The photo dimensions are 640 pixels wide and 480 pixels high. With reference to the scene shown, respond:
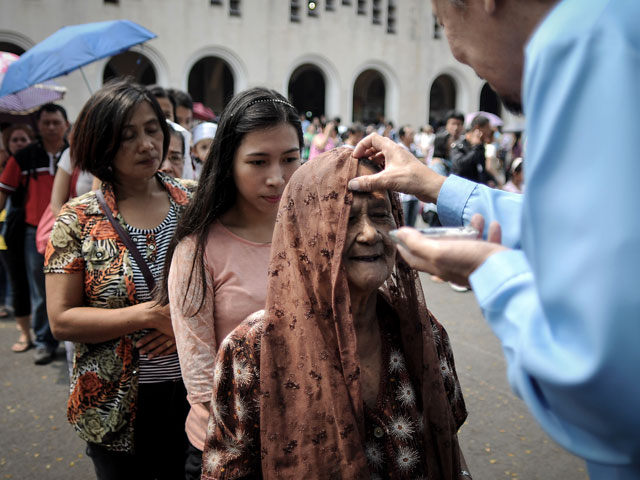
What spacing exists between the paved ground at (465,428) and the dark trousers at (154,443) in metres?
1.40

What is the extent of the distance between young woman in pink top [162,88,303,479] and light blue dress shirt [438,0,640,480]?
3.67ft

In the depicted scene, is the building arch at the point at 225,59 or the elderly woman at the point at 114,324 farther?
the building arch at the point at 225,59

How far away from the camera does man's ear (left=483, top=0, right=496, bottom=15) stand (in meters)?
0.93

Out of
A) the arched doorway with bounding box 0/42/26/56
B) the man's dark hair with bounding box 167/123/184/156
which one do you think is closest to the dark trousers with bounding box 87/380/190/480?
the man's dark hair with bounding box 167/123/184/156

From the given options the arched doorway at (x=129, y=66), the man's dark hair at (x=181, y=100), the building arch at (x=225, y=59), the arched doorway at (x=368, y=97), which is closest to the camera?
the man's dark hair at (x=181, y=100)

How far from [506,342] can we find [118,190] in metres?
1.93

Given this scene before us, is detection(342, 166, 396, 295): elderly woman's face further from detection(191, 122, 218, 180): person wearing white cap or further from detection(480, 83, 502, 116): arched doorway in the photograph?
detection(480, 83, 502, 116): arched doorway

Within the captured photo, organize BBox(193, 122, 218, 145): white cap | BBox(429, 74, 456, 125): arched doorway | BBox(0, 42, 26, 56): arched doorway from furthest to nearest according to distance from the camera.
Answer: BBox(429, 74, 456, 125): arched doorway, BBox(0, 42, 26, 56): arched doorway, BBox(193, 122, 218, 145): white cap

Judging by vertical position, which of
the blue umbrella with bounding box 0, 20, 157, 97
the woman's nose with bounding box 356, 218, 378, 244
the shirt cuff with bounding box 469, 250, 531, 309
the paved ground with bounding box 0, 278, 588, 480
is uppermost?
the blue umbrella with bounding box 0, 20, 157, 97

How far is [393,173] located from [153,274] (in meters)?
1.12

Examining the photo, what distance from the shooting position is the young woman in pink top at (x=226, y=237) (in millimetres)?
1714

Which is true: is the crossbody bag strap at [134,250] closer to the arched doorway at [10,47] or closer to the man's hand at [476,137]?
the man's hand at [476,137]

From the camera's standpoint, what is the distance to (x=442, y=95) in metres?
30.5

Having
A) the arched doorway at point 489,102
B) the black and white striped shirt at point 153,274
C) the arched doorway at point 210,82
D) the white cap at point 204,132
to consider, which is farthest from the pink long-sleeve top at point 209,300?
the arched doorway at point 489,102
